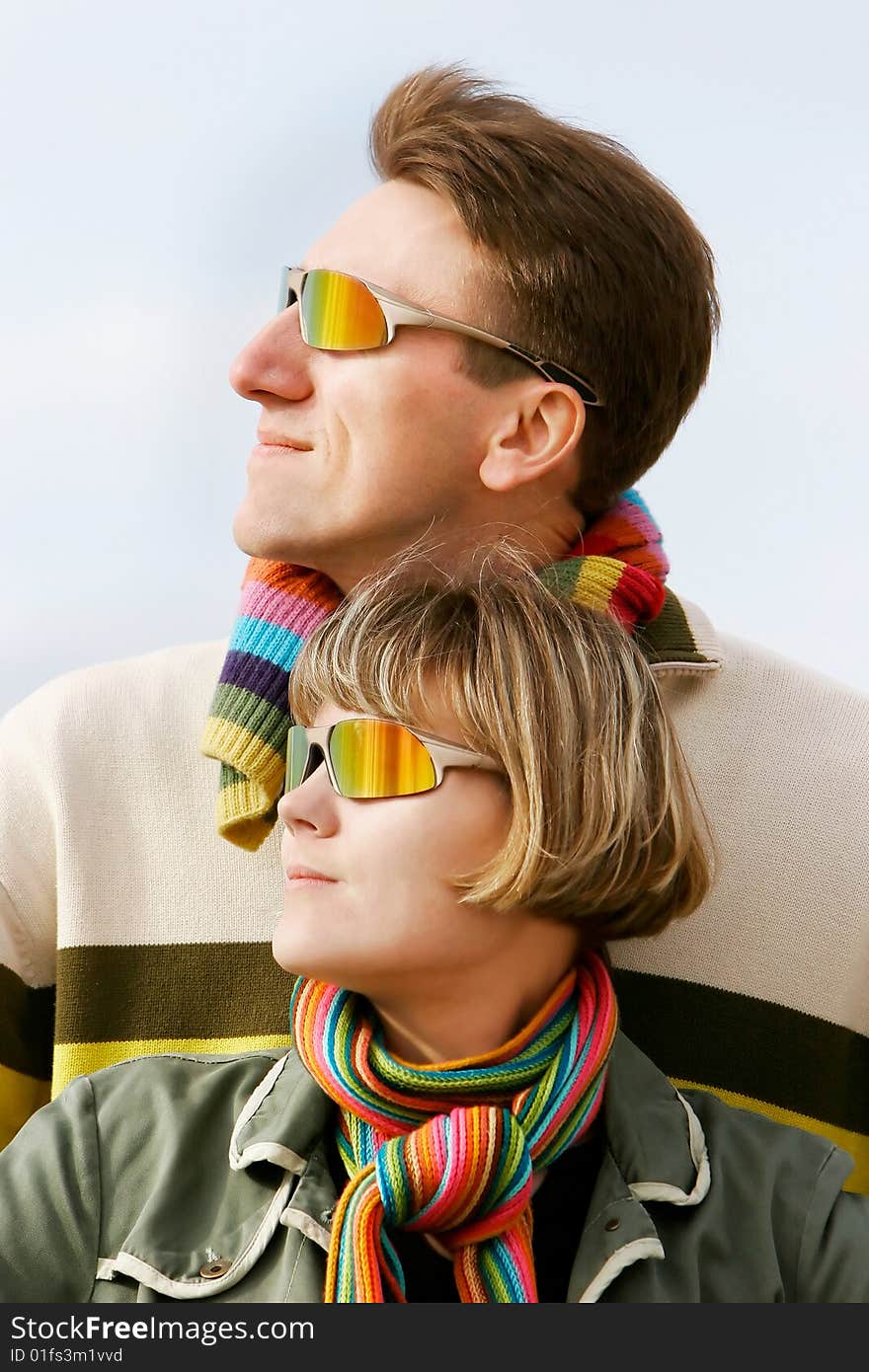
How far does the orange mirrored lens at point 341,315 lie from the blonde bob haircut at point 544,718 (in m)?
0.44

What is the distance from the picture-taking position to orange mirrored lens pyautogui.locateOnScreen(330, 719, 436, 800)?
203 cm

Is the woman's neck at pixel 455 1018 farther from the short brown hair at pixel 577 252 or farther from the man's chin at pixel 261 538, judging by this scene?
the short brown hair at pixel 577 252

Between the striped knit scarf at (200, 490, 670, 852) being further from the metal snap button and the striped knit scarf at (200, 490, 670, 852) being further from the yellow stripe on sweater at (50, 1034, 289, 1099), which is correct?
the metal snap button

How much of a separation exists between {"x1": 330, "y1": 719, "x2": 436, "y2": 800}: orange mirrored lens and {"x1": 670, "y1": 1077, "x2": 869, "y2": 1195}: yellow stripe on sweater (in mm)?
779

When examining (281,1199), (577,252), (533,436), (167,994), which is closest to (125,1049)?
(167,994)

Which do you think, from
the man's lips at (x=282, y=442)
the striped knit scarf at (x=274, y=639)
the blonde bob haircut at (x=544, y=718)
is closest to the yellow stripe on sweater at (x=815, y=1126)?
the blonde bob haircut at (x=544, y=718)

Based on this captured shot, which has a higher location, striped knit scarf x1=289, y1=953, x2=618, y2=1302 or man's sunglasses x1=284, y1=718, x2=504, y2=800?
man's sunglasses x1=284, y1=718, x2=504, y2=800

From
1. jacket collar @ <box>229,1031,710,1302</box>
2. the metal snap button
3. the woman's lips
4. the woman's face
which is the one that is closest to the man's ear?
the woman's face

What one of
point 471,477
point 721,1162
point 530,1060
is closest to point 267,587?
point 471,477

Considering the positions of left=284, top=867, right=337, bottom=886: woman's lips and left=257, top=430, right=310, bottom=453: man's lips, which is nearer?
left=284, top=867, right=337, bottom=886: woman's lips

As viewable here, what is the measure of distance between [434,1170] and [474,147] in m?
1.57

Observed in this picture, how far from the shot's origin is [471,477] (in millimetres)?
2549

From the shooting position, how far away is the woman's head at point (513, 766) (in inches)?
79.2

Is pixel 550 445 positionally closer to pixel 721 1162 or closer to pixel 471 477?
pixel 471 477
